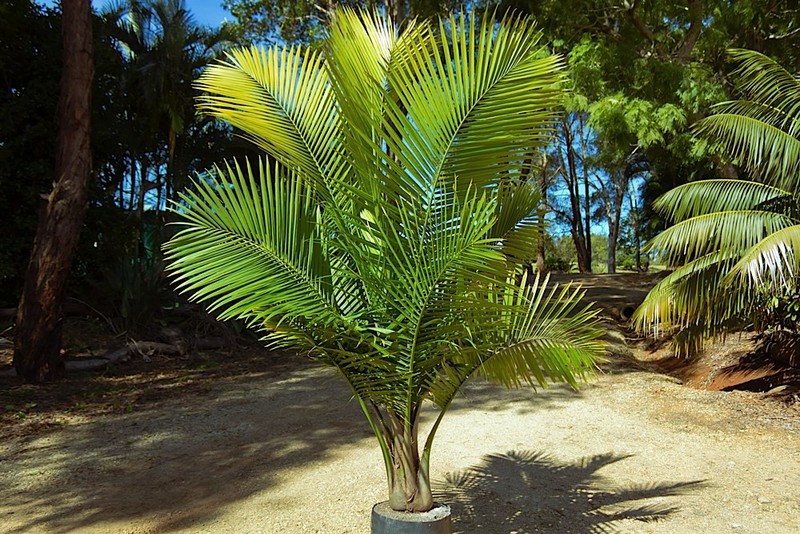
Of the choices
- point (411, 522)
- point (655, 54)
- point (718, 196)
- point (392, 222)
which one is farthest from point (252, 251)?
point (655, 54)

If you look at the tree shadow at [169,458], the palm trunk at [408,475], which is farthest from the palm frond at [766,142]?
the palm trunk at [408,475]

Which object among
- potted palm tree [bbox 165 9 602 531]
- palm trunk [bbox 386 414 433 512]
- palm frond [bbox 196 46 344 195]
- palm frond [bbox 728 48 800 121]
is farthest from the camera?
palm frond [bbox 728 48 800 121]

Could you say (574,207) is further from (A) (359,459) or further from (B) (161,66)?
(A) (359,459)

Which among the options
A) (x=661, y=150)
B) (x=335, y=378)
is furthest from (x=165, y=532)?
(x=661, y=150)

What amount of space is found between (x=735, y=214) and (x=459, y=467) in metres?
4.54

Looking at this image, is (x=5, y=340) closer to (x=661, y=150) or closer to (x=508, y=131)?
(x=508, y=131)

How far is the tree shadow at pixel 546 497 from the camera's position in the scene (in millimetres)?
4039

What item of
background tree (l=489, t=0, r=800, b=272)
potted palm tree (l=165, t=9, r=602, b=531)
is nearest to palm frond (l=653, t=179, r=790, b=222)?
background tree (l=489, t=0, r=800, b=272)

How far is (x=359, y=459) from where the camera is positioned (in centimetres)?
532

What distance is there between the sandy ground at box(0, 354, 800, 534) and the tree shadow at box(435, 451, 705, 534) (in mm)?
16

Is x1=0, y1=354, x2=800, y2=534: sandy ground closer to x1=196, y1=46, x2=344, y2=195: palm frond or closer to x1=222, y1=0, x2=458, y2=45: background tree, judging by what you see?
x1=196, y1=46, x2=344, y2=195: palm frond

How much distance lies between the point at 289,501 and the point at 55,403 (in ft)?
14.1

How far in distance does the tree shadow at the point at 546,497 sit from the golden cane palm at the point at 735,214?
2.92 metres

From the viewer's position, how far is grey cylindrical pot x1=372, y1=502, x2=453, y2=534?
2.98 m
